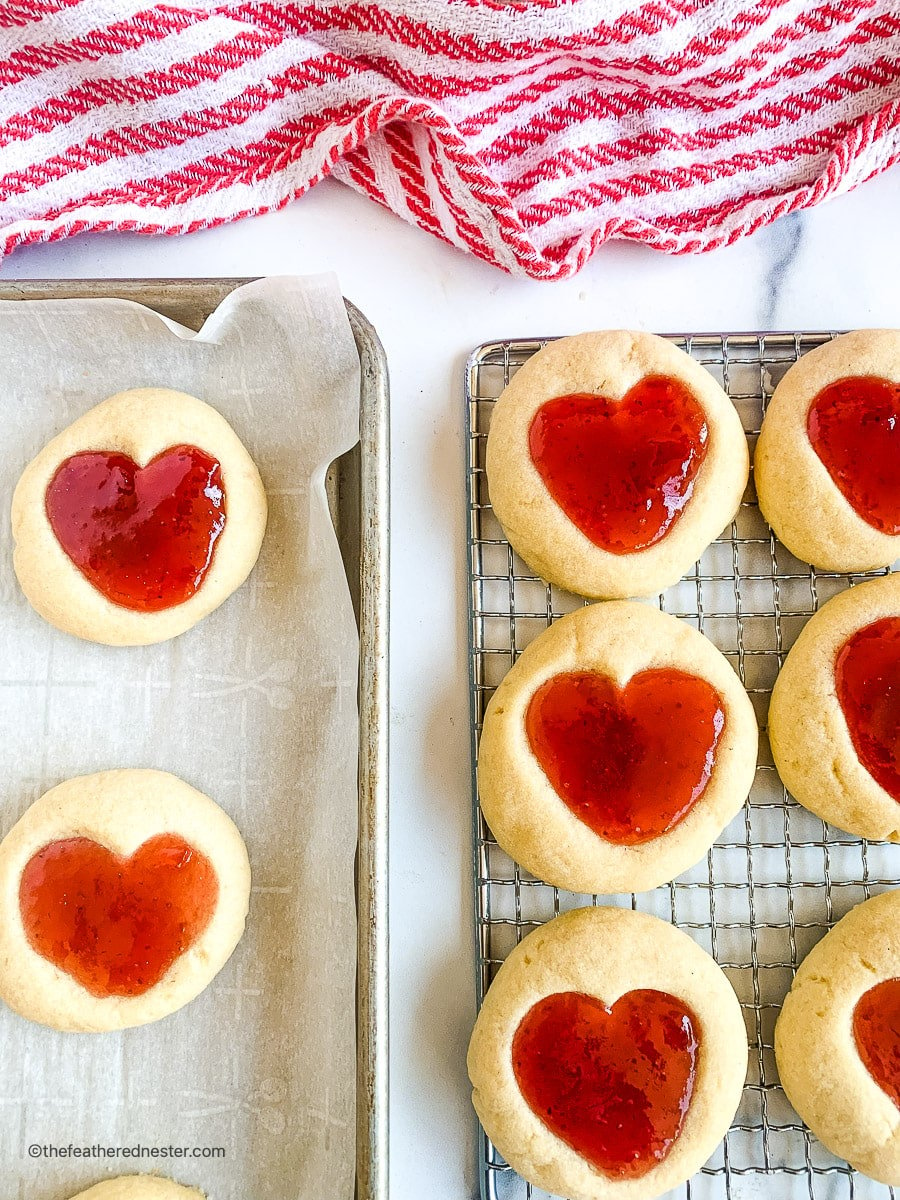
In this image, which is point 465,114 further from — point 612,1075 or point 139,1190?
point 139,1190

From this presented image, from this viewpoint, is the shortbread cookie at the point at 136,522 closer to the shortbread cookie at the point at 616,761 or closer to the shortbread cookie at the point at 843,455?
the shortbread cookie at the point at 616,761

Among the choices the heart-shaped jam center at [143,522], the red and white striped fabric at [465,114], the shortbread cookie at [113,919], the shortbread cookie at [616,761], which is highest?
the red and white striped fabric at [465,114]

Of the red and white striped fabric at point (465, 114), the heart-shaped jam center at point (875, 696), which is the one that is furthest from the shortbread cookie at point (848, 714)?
the red and white striped fabric at point (465, 114)

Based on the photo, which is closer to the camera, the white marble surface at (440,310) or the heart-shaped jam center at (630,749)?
the heart-shaped jam center at (630,749)

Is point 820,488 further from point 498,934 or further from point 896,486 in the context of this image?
point 498,934

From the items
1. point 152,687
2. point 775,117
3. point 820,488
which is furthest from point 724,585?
point 152,687

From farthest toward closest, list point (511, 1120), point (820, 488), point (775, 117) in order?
point (775, 117) < point (820, 488) < point (511, 1120)

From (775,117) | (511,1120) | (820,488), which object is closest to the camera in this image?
(511,1120)
